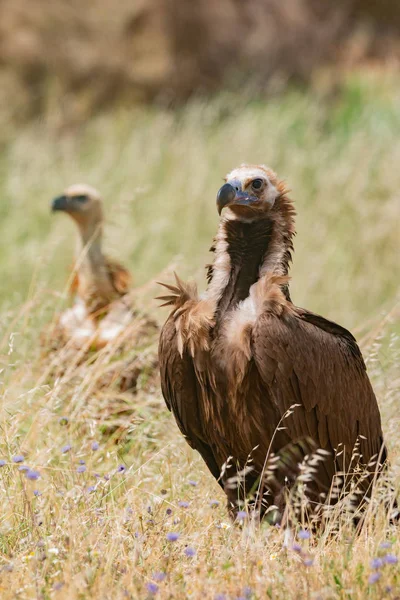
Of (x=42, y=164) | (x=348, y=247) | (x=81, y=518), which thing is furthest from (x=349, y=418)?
(x=42, y=164)

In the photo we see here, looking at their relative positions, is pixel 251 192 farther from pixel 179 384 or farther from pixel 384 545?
pixel 384 545

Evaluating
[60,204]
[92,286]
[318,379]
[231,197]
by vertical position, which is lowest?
[318,379]

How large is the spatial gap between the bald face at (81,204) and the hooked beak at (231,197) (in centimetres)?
278

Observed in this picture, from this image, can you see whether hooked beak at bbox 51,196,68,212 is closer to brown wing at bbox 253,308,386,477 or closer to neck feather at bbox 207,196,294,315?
neck feather at bbox 207,196,294,315

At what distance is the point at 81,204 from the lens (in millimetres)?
6469

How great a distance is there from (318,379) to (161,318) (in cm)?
304

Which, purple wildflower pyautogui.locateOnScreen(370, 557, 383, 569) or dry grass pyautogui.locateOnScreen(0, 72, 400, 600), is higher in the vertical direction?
dry grass pyautogui.locateOnScreen(0, 72, 400, 600)

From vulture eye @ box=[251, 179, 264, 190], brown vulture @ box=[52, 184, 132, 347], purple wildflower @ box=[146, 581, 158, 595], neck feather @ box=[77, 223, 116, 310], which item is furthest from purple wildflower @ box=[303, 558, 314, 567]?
neck feather @ box=[77, 223, 116, 310]

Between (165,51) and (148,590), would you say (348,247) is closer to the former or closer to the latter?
(165,51)

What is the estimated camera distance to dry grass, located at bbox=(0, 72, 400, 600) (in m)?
2.96

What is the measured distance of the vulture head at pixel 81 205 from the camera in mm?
6414

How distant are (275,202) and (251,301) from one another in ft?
1.50

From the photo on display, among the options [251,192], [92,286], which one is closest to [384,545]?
[251,192]

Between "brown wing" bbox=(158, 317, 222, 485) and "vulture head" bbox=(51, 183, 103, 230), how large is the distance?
2.81m
